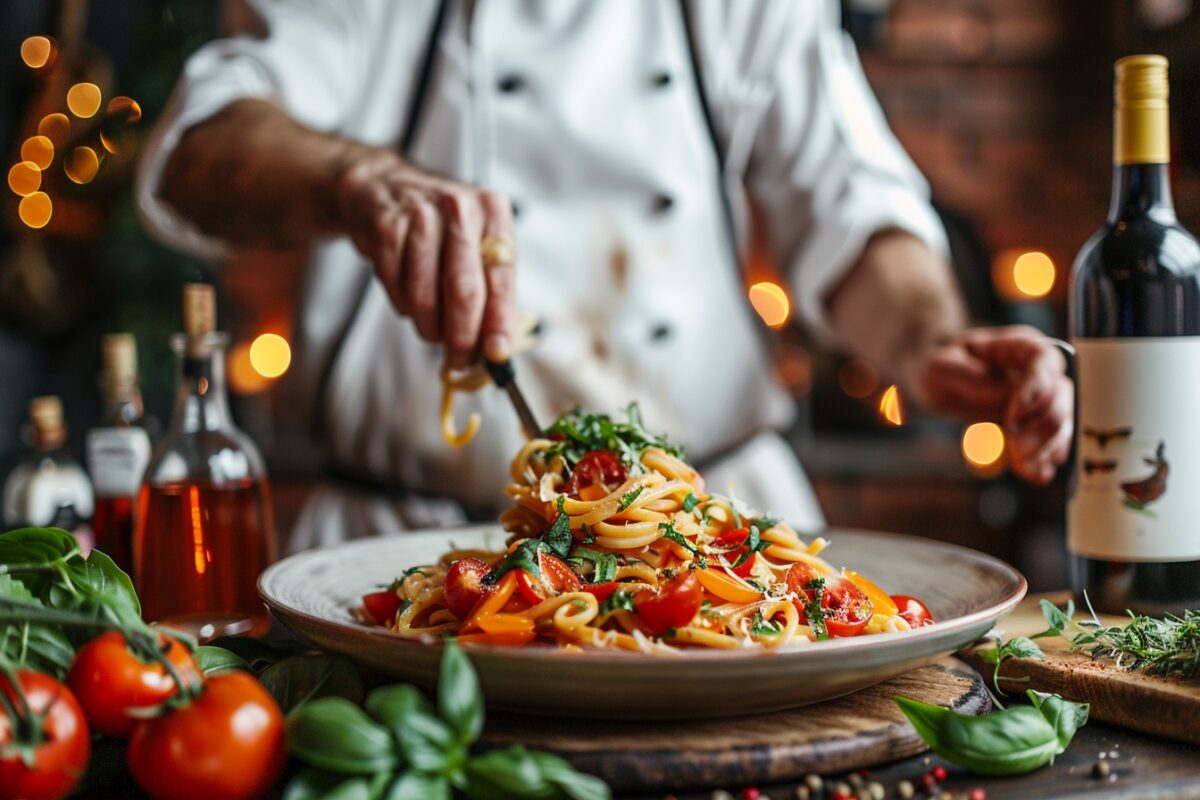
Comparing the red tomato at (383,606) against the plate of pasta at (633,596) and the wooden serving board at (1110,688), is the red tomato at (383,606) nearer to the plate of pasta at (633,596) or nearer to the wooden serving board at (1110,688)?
the plate of pasta at (633,596)

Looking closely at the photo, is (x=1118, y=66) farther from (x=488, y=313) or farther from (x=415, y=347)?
(x=415, y=347)

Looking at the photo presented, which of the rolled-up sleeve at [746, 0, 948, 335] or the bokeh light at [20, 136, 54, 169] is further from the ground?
the bokeh light at [20, 136, 54, 169]

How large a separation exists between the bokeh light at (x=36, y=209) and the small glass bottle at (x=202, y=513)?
237 cm

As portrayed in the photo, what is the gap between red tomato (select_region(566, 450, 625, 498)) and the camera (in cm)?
106

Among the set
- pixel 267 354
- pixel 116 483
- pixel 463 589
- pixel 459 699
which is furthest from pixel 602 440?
pixel 267 354

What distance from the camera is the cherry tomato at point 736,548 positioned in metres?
0.99

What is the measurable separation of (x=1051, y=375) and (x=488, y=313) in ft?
2.14

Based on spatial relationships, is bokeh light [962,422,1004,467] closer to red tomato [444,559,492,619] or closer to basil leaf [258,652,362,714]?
red tomato [444,559,492,619]

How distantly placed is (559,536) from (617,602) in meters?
0.13

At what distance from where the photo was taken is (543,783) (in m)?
0.63

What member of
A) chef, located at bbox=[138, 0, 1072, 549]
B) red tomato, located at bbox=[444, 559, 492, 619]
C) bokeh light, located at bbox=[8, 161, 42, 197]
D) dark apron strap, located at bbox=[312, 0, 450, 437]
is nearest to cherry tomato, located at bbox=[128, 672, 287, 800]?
red tomato, located at bbox=[444, 559, 492, 619]

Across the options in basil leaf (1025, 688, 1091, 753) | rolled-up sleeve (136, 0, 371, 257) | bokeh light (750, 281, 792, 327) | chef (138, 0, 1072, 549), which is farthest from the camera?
bokeh light (750, 281, 792, 327)

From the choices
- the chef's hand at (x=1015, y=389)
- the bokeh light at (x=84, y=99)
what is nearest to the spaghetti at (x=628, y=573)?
the chef's hand at (x=1015, y=389)

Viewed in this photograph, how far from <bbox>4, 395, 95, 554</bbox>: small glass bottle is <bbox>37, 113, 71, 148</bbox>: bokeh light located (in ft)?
6.68
